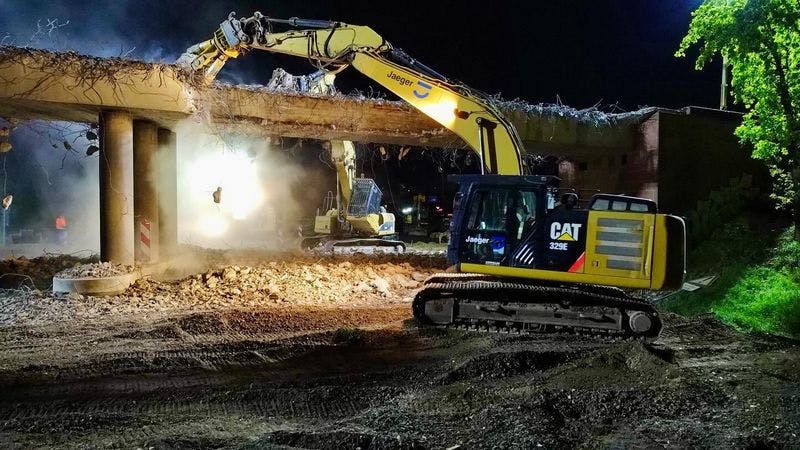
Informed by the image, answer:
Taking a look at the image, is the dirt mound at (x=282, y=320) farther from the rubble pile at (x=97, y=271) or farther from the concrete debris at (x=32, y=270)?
the concrete debris at (x=32, y=270)

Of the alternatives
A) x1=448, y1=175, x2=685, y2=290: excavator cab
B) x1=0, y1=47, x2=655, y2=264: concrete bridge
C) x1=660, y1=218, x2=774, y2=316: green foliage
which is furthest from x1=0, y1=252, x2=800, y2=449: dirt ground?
x1=0, y1=47, x2=655, y2=264: concrete bridge

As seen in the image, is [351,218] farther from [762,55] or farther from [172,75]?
[762,55]

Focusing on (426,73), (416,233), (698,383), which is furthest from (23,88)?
(416,233)

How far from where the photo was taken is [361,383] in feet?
17.7

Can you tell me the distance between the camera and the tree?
359 inches

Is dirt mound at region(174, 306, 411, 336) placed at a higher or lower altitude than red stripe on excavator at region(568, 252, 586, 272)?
lower

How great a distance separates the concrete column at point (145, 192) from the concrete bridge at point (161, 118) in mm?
21

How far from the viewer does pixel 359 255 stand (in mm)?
14445

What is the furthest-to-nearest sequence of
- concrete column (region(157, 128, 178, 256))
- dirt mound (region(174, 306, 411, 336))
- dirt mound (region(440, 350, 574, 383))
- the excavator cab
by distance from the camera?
1. concrete column (region(157, 128, 178, 256))
2. dirt mound (region(174, 306, 411, 336))
3. the excavator cab
4. dirt mound (region(440, 350, 574, 383))

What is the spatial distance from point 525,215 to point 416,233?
72.4 feet

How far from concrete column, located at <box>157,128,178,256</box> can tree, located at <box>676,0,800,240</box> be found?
36.7 ft

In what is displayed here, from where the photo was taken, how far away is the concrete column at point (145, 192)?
11359 millimetres

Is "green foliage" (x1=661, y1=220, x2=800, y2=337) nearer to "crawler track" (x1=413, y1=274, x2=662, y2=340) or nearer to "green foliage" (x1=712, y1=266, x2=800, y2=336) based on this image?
"green foliage" (x1=712, y1=266, x2=800, y2=336)

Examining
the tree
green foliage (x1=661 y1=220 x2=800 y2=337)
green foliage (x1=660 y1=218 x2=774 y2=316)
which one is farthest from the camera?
green foliage (x1=660 y1=218 x2=774 y2=316)
